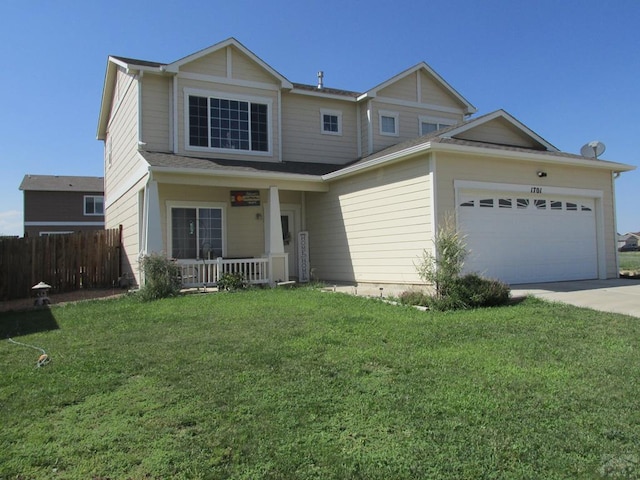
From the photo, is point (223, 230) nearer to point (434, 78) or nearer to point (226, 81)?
point (226, 81)

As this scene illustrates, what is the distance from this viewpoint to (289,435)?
3.42m

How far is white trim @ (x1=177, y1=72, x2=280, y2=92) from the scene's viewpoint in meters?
14.1

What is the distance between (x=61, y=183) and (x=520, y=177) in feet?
108

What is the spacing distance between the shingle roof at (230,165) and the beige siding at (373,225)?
1.02 metres

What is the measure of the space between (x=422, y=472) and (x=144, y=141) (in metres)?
12.9

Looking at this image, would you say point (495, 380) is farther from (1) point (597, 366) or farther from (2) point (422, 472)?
(2) point (422, 472)

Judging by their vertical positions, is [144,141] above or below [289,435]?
above

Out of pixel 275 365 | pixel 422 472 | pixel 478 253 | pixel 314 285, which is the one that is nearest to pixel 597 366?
pixel 422 472

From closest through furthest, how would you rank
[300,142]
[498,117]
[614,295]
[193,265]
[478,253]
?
[614,295], [478,253], [193,265], [498,117], [300,142]

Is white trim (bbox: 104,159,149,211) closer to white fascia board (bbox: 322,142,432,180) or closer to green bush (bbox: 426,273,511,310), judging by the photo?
white fascia board (bbox: 322,142,432,180)

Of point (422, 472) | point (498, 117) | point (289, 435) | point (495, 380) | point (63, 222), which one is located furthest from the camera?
point (63, 222)

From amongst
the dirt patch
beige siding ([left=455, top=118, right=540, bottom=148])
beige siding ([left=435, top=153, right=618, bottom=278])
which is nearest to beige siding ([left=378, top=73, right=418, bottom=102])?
beige siding ([left=455, top=118, right=540, bottom=148])

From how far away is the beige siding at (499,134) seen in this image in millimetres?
12852

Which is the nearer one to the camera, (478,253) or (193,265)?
(478,253)
